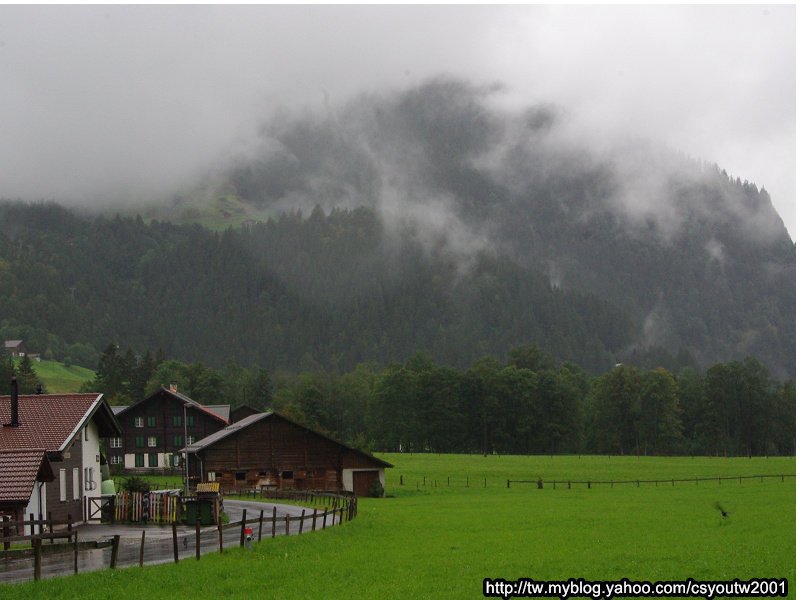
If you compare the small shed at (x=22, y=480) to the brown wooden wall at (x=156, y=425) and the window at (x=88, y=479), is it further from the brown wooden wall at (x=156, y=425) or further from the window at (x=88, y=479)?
the brown wooden wall at (x=156, y=425)

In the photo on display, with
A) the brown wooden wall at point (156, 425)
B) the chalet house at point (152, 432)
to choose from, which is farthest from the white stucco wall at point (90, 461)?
Answer: the brown wooden wall at point (156, 425)

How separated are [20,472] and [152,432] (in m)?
77.7

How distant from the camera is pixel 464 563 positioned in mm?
27906

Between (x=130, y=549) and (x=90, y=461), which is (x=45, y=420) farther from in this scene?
(x=130, y=549)

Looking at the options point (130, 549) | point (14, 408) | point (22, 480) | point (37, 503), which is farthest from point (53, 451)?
point (130, 549)

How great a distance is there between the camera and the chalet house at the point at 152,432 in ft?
371

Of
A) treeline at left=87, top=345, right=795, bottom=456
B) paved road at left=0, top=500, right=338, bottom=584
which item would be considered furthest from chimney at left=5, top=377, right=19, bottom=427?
treeline at left=87, top=345, right=795, bottom=456

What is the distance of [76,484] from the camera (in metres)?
45.5

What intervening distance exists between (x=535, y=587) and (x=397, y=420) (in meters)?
133

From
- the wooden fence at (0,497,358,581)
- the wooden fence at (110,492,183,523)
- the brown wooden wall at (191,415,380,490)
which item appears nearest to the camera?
the wooden fence at (0,497,358,581)

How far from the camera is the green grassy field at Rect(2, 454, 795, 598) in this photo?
78.5ft

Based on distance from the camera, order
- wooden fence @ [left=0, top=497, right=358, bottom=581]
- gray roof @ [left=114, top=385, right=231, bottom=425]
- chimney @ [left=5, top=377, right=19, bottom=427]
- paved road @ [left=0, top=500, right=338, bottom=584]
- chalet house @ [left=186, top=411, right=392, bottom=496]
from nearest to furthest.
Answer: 1. wooden fence @ [left=0, top=497, right=358, bottom=581]
2. paved road @ [left=0, top=500, right=338, bottom=584]
3. chimney @ [left=5, top=377, right=19, bottom=427]
4. chalet house @ [left=186, top=411, right=392, bottom=496]
5. gray roof @ [left=114, top=385, right=231, bottom=425]

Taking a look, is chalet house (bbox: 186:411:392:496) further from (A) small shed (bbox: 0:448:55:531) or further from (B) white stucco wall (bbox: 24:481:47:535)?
(A) small shed (bbox: 0:448:55:531)

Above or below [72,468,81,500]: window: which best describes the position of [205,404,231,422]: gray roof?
above
